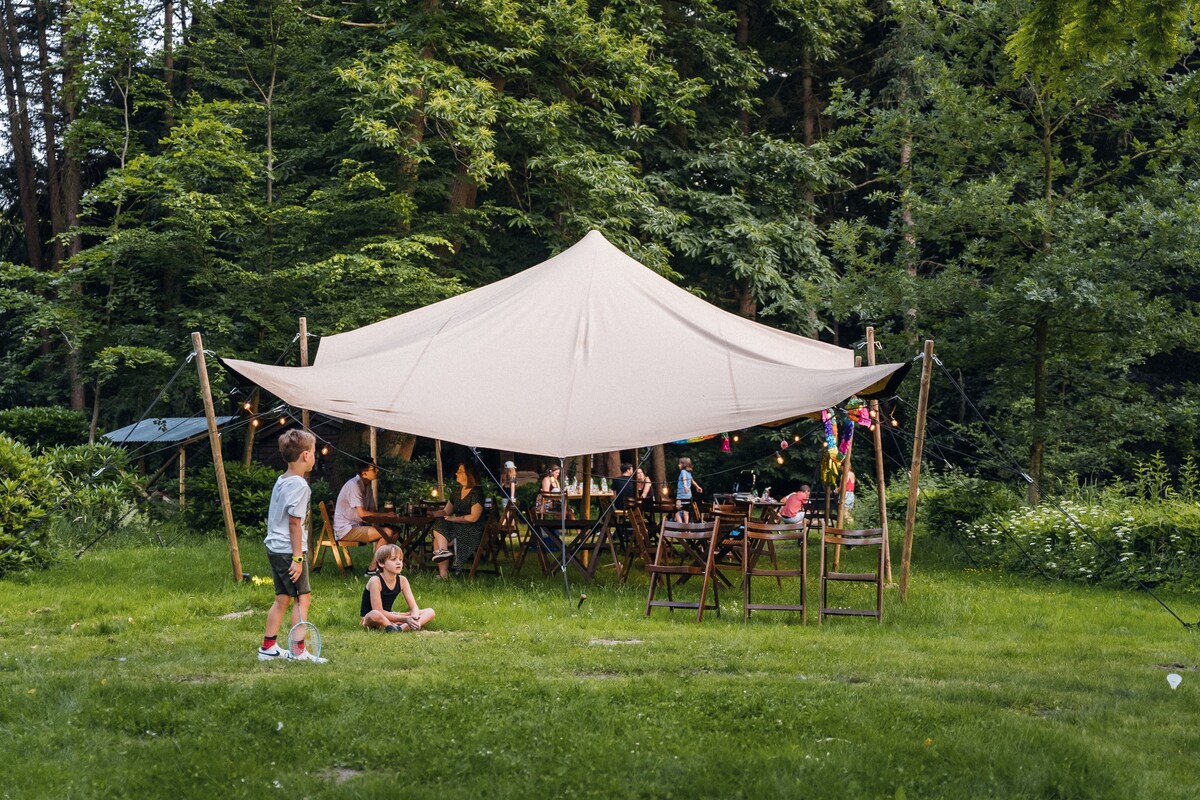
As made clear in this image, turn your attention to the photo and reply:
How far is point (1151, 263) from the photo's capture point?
44.2 feet

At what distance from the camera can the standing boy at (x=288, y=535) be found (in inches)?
264

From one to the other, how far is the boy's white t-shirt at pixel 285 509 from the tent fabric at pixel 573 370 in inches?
111

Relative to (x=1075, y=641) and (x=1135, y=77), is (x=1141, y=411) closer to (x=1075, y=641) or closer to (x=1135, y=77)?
(x=1135, y=77)

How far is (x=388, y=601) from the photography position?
819 centimetres

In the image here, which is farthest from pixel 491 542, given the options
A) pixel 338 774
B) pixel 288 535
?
pixel 338 774

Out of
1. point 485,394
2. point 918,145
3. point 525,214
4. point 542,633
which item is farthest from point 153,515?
point 918,145

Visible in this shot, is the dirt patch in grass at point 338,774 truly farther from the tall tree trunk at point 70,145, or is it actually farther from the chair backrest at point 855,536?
the tall tree trunk at point 70,145

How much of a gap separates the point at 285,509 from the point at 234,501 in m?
9.18

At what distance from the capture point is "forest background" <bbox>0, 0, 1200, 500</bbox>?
46.8 feet

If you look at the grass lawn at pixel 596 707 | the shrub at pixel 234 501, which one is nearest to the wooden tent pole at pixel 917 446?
the grass lawn at pixel 596 707

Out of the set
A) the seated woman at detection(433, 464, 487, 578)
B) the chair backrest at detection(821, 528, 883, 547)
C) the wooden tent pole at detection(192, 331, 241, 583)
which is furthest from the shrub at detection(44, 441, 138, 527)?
the chair backrest at detection(821, 528, 883, 547)

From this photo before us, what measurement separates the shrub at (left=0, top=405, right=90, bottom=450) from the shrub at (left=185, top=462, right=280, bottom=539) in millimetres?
3654

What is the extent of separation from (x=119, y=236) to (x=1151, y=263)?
42.4 feet

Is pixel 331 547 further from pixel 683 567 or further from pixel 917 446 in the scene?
pixel 917 446
